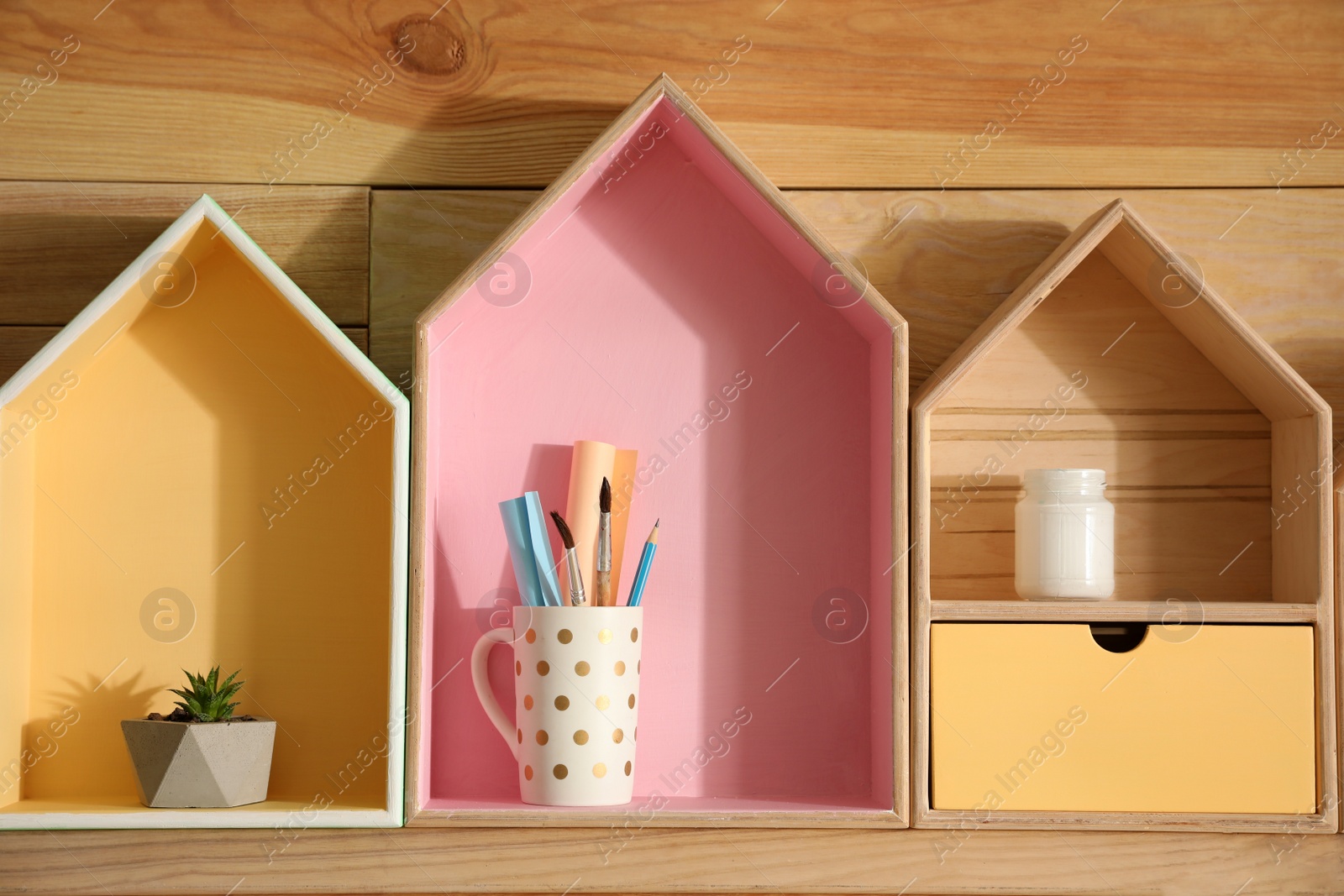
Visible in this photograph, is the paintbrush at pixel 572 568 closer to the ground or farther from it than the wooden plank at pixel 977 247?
closer to the ground

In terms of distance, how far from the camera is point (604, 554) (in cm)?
62

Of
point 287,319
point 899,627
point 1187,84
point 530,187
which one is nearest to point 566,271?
point 530,187

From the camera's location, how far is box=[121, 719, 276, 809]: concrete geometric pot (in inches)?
23.4

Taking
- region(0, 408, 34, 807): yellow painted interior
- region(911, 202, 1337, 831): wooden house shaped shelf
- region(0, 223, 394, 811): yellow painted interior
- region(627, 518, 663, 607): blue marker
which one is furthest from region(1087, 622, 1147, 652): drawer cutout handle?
region(0, 408, 34, 807): yellow painted interior

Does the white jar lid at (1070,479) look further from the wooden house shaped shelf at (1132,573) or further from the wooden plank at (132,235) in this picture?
the wooden plank at (132,235)

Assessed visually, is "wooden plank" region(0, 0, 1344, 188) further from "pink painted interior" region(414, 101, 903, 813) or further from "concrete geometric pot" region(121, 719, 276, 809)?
"concrete geometric pot" region(121, 719, 276, 809)

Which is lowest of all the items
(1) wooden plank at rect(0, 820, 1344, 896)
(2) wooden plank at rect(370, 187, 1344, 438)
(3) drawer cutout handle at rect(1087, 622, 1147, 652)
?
(1) wooden plank at rect(0, 820, 1344, 896)

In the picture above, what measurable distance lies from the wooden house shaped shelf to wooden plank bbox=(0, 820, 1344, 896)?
0.02m

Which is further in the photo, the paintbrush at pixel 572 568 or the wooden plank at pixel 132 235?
the wooden plank at pixel 132 235

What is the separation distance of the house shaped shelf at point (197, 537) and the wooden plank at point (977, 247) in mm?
82

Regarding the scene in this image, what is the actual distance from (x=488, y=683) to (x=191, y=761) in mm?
168

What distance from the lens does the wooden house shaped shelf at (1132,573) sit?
605mm

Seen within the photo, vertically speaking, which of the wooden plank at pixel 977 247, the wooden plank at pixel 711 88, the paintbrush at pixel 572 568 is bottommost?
the paintbrush at pixel 572 568

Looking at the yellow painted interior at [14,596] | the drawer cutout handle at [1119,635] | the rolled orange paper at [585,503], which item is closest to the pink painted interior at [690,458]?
the rolled orange paper at [585,503]
